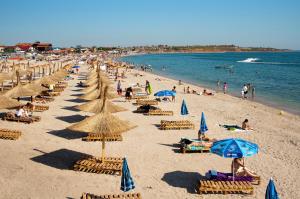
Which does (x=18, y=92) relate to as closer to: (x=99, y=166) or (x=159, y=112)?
(x=159, y=112)

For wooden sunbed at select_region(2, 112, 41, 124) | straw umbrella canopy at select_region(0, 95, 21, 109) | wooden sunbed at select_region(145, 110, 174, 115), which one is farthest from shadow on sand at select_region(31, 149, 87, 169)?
wooden sunbed at select_region(145, 110, 174, 115)

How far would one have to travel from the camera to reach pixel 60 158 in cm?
1298

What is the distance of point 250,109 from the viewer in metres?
26.4

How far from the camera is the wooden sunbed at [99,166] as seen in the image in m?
11.6

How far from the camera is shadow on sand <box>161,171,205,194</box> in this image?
1089 centimetres

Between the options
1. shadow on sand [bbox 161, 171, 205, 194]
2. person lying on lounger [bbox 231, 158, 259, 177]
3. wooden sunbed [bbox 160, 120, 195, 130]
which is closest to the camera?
shadow on sand [bbox 161, 171, 205, 194]

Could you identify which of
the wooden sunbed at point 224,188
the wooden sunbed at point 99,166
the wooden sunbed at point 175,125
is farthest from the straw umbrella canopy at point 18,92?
the wooden sunbed at point 224,188

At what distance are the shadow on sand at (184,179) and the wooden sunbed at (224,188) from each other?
13.3 inches

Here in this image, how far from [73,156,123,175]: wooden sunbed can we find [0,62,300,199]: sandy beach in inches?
8.7

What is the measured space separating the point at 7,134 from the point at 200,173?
9.08 meters

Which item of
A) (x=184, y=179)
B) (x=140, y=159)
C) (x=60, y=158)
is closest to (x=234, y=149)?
(x=184, y=179)

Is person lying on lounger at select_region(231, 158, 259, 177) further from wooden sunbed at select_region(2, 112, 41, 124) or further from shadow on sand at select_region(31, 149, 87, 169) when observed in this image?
wooden sunbed at select_region(2, 112, 41, 124)

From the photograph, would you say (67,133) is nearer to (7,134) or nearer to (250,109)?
(7,134)

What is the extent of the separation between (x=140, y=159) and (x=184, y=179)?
92.4 inches
